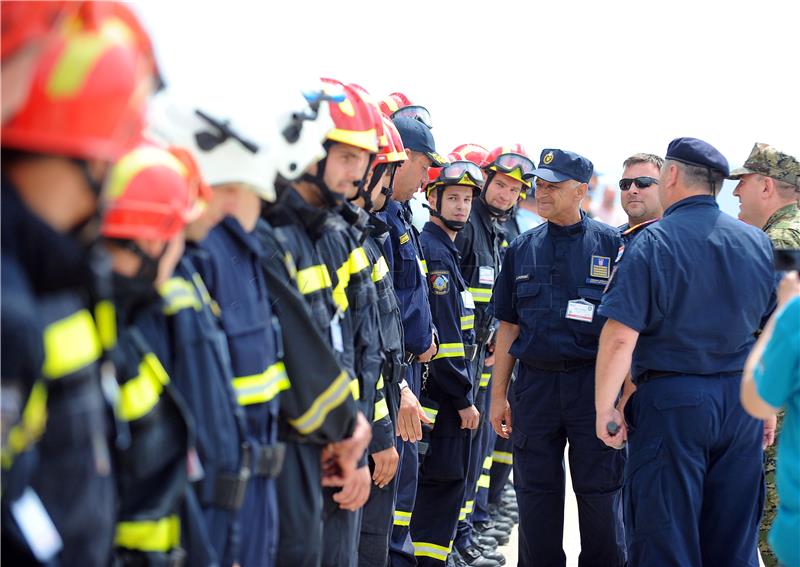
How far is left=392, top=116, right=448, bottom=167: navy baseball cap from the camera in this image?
5988 mm

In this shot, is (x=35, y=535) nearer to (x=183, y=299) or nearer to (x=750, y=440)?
(x=183, y=299)

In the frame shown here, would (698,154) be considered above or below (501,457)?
above

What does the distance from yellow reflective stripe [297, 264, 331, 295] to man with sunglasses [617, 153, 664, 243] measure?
362 centimetres

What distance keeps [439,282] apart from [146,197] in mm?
4001

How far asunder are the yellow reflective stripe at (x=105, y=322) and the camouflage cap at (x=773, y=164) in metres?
4.78

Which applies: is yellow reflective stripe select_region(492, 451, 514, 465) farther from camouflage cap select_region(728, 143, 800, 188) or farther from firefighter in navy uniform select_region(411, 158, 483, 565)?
camouflage cap select_region(728, 143, 800, 188)

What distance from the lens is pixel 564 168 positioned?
586 cm

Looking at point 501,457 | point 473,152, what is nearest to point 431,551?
point 501,457

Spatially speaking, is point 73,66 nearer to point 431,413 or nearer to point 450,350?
point 450,350

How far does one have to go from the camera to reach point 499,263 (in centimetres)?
727


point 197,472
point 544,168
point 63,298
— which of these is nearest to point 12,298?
point 63,298

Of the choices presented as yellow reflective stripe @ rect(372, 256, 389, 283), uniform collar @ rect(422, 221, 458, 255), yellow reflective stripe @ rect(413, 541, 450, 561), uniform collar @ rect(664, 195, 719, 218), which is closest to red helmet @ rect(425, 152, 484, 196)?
uniform collar @ rect(422, 221, 458, 255)

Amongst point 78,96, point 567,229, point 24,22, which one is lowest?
point 567,229

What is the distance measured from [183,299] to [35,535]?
0.84 metres
